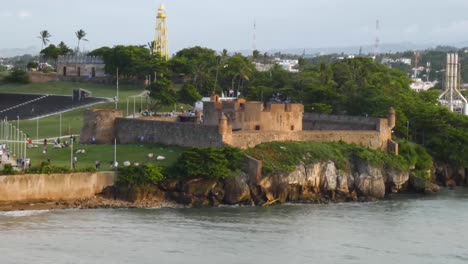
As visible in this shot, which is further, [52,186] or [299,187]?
[299,187]

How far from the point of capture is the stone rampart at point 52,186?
42.5m

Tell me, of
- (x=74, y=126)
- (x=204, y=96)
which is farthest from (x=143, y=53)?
(x=74, y=126)

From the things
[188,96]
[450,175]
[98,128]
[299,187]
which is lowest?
[299,187]

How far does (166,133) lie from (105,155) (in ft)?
13.9

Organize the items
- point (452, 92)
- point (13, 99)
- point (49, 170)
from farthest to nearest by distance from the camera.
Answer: point (452, 92) → point (13, 99) → point (49, 170)

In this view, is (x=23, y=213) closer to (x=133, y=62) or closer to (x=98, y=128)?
(x=98, y=128)

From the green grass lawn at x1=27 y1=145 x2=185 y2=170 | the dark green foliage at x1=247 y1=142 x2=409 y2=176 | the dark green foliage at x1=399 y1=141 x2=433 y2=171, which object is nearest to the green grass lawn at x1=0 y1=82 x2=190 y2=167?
the green grass lawn at x1=27 y1=145 x2=185 y2=170

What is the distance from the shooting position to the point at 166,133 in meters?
52.5

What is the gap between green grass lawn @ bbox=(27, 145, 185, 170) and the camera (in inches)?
1855

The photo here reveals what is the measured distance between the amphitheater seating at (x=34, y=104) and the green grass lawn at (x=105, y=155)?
57.4 ft

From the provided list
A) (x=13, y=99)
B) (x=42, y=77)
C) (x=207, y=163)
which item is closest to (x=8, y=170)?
(x=207, y=163)

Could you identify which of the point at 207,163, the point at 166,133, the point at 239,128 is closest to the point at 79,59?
the point at 166,133

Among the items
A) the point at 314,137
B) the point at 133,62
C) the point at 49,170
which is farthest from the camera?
the point at 133,62

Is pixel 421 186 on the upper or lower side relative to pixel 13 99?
lower
